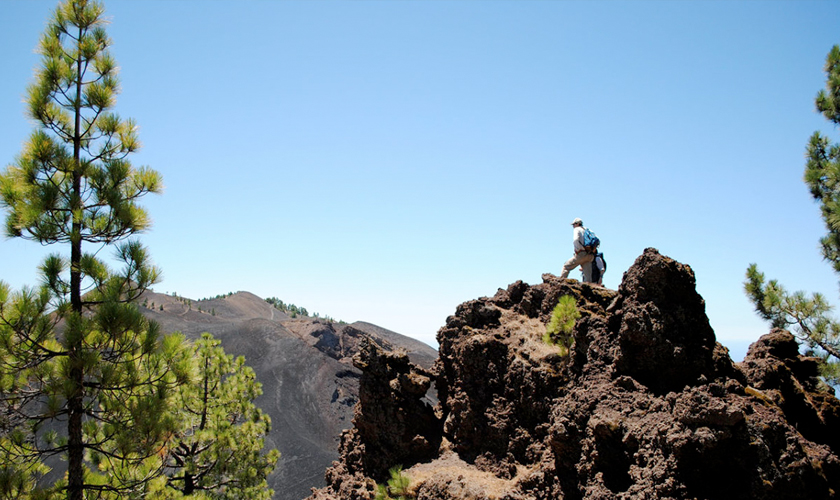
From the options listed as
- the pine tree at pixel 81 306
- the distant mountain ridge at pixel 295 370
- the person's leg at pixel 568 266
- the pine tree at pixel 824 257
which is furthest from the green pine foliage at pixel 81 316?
the distant mountain ridge at pixel 295 370

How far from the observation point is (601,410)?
A: 17.2ft

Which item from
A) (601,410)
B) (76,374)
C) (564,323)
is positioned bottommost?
(601,410)

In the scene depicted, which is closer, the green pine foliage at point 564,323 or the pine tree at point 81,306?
the pine tree at point 81,306

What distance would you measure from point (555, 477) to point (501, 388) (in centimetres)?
180

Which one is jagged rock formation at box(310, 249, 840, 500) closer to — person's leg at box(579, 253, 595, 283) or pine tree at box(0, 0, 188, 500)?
person's leg at box(579, 253, 595, 283)

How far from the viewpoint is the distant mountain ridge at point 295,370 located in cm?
2460

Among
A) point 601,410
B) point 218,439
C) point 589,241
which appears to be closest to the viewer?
point 601,410

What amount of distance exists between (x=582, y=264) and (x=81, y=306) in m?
7.56

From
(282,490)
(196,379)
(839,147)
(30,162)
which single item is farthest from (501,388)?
(282,490)

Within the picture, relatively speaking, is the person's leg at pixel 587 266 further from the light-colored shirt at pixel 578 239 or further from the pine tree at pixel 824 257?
the pine tree at pixel 824 257

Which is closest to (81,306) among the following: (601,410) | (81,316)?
(81,316)

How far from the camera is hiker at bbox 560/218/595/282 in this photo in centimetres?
911

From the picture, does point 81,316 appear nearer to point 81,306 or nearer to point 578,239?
point 81,306

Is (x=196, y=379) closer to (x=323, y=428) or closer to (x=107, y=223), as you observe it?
(x=107, y=223)
